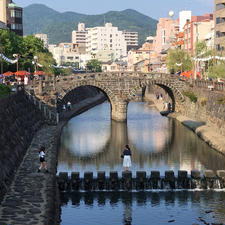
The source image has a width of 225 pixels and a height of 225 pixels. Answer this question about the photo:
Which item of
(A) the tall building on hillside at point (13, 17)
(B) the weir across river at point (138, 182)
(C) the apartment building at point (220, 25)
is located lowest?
(B) the weir across river at point (138, 182)

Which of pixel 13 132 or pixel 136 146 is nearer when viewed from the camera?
pixel 13 132

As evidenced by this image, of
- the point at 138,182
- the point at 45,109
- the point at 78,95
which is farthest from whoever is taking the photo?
the point at 78,95

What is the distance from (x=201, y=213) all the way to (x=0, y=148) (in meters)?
14.1

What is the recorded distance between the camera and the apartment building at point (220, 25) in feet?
325

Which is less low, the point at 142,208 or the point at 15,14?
the point at 15,14

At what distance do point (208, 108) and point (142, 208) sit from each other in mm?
40923

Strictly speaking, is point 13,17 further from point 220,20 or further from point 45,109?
point 45,109

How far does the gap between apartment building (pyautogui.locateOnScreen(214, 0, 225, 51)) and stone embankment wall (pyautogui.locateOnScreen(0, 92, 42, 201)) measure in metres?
45.6

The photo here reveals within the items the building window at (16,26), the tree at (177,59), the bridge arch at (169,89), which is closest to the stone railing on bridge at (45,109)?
the bridge arch at (169,89)

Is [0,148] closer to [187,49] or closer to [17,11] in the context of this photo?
[187,49]

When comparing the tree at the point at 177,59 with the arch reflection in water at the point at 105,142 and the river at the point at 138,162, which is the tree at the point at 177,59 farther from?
the arch reflection in water at the point at 105,142

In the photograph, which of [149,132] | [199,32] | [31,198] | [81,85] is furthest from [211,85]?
[199,32]

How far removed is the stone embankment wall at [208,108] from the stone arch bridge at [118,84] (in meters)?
3.50

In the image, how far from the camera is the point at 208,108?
74.6 meters
